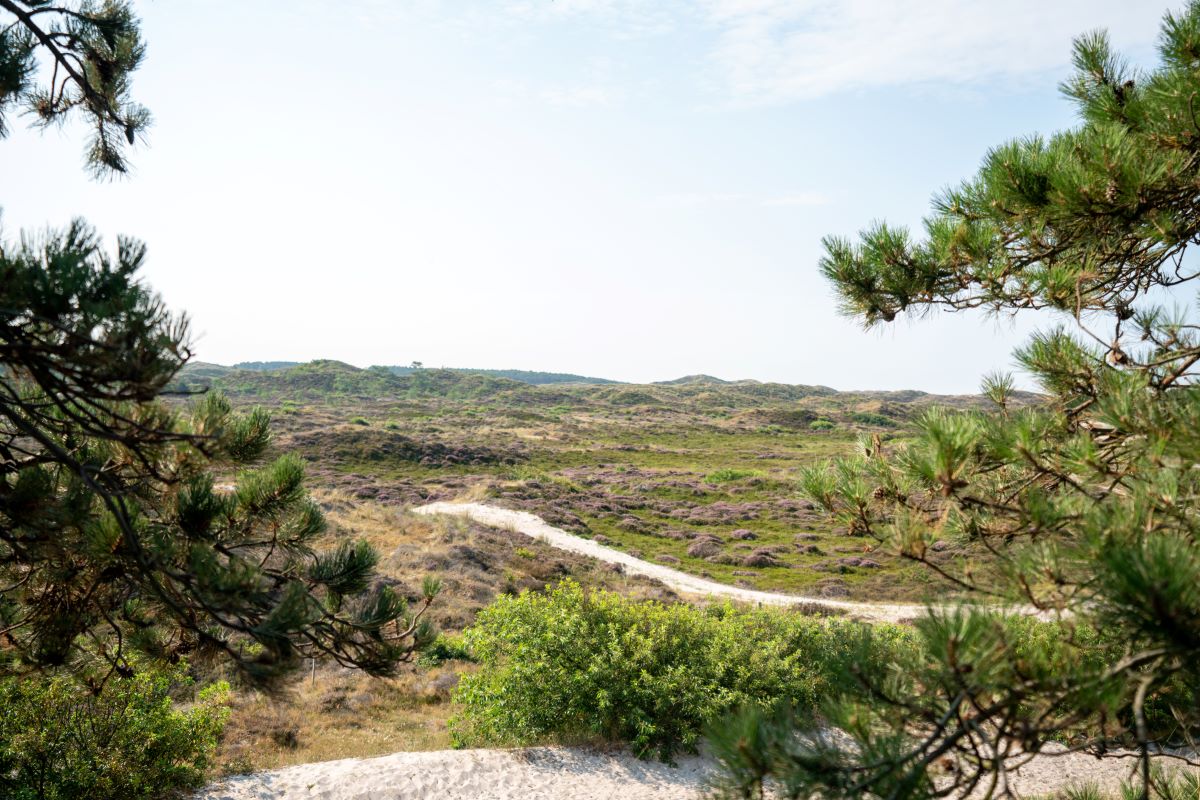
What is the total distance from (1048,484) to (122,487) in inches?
184

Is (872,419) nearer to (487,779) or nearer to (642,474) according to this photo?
(642,474)

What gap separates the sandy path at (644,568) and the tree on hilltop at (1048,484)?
1208 centimetres

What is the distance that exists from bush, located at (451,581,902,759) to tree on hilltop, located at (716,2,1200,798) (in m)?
5.91

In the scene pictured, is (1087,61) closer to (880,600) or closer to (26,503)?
(26,503)

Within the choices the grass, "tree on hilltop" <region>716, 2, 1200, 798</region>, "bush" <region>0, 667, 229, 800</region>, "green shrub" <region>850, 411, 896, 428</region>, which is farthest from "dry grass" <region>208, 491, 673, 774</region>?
"green shrub" <region>850, 411, 896, 428</region>

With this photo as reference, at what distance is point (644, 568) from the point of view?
24734mm

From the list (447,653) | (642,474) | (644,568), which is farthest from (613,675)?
(642,474)

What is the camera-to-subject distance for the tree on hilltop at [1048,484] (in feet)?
6.56

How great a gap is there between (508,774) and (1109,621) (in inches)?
310

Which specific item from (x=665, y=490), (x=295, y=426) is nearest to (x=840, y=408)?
(x=665, y=490)

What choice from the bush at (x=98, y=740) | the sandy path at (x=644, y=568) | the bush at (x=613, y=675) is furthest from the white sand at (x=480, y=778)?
the sandy path at (x=644, y=568)

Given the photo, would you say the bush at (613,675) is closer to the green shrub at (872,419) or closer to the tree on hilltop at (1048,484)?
the tree on hilltop at (1048,484)

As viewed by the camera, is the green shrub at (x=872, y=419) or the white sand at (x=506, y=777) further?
the green shrub at (x=872, y=419)

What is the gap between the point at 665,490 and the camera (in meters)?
41.8
